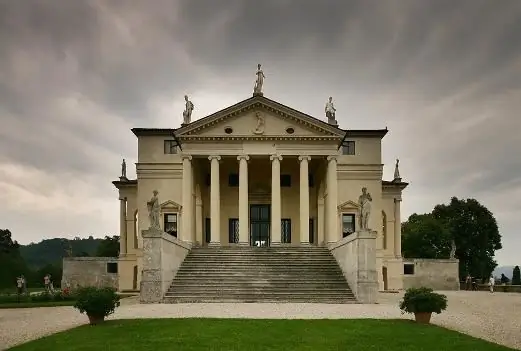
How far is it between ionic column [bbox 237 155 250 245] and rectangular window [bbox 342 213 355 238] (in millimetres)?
9590

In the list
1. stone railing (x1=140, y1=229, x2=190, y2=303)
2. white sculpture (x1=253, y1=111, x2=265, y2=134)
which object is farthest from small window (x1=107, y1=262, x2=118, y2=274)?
stone railing (x1=140, y1=229, x2=190, y2=303)

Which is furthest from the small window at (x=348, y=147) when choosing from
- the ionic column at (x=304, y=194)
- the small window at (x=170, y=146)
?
the small window at (x=170, y=146)

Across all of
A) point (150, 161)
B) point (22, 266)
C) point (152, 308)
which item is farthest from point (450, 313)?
point (22, 266)

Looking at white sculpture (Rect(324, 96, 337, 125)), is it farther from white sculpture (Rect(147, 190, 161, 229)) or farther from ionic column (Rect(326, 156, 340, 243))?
white sculpture (Rect(147, 190, 161, 229))

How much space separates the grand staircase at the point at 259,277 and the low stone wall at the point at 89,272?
1511 centimetres

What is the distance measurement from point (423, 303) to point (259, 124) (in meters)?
24.9

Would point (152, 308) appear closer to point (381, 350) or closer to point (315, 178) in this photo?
point (381, 350)

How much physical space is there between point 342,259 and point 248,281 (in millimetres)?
5976

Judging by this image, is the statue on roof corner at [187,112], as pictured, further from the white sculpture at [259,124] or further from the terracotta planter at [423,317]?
the terracotta planter at [423,317]

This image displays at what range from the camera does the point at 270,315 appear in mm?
22844

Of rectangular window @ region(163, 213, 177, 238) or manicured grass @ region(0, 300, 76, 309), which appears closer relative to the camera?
manicured grass @ region(0, 300, 76, 309)

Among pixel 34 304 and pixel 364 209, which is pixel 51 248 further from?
pixel 364 209

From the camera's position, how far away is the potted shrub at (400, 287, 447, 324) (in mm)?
20094

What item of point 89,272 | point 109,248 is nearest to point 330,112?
point 89,272
